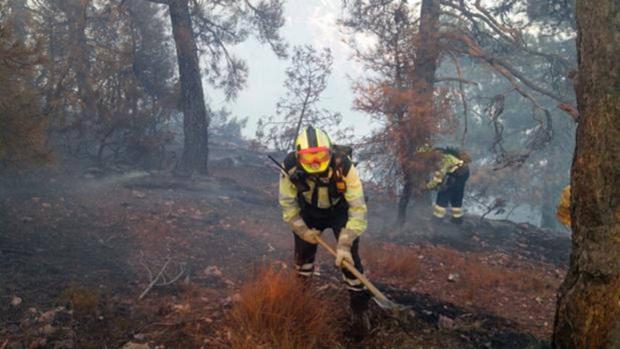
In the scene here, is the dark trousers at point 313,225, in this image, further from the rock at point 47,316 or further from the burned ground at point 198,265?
the rock at point 47,316

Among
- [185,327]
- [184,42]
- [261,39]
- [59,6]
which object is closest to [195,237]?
[185,327]

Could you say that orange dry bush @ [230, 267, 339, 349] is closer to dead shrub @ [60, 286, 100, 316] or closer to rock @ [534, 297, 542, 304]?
dead shrub @ [60, 286, 100, 316]

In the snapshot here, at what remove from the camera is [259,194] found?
12.1m

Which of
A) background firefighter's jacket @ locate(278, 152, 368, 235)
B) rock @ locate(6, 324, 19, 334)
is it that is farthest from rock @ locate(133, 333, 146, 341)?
background firefighter's jacket @ locate(278, 152, 368, 235)

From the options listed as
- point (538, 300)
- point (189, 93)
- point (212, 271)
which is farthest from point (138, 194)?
point (538, 300)

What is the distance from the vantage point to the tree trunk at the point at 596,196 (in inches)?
121

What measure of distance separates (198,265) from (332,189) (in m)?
3.36

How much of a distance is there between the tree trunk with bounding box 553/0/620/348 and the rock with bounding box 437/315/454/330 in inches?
47.6

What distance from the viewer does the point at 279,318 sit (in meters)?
3.76

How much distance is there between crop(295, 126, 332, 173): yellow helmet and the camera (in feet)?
13.4

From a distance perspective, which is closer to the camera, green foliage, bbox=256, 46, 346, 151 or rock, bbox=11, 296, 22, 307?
rock, bbox=11, 296, 22, 307

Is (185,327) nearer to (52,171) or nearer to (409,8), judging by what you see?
(52,171)

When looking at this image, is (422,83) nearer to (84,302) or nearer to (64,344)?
(84,302)

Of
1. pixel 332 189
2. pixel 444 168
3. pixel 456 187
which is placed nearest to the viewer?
pixel 332 189
